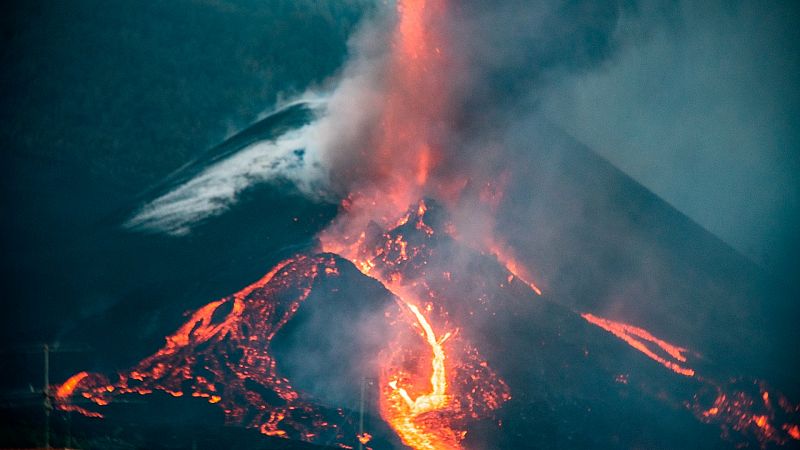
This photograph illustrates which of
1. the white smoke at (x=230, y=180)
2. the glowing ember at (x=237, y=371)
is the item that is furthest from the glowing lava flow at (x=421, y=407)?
the white smoke at (x=230, y=180)

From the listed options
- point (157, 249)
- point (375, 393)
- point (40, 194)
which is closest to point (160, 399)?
point (375, 393)

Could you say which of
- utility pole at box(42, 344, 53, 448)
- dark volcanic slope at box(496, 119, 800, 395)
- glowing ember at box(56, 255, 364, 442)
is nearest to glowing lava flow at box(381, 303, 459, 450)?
glowing ember at box(56, 255, 364, 442)

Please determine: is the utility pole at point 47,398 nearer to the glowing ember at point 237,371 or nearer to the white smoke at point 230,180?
the glowing ember at point 237,371

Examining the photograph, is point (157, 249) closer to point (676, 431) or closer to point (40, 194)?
point (40, 194)

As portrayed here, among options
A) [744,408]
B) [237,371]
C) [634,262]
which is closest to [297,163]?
[237,371]

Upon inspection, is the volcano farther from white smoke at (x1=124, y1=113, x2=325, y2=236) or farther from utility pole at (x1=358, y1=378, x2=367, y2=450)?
white smoke at (x1=124, y1=113, x2=325, y2=236)

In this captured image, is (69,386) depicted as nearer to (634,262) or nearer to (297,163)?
(297,163)
